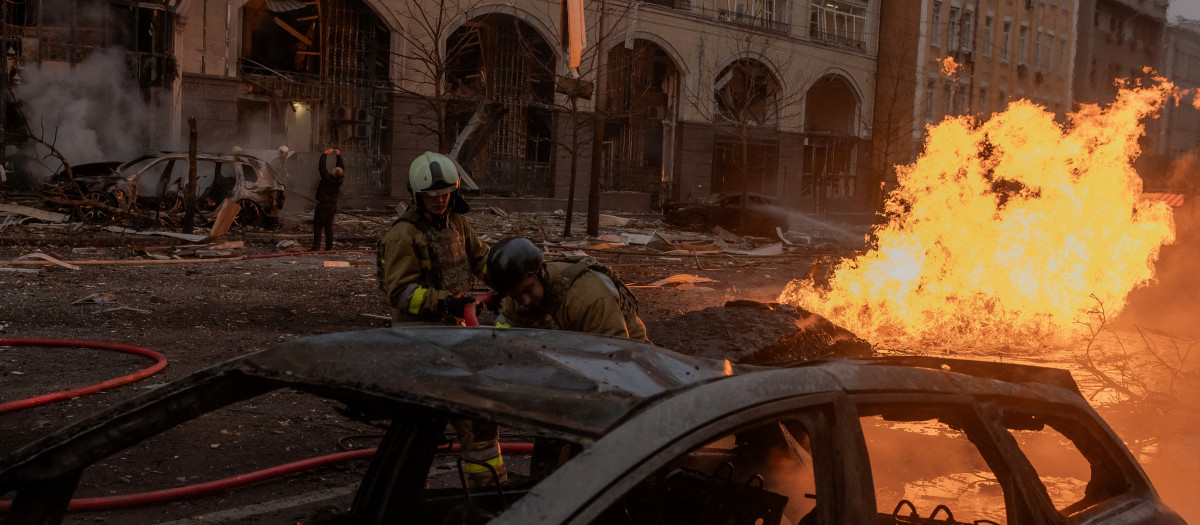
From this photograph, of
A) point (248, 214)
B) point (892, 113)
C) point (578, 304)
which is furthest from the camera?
point (892, 113)

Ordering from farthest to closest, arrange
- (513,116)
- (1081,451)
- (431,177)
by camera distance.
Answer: (513,116), (431,177), (1081,451)

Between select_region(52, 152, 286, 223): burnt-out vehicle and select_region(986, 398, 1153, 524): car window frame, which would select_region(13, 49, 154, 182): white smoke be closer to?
select_region(52, 152, 286, 223): burnt-out vehicle

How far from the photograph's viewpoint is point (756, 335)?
946 centimetres

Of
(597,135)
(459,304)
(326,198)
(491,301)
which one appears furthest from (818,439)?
(597,135)

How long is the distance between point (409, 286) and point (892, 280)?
26.7 feet

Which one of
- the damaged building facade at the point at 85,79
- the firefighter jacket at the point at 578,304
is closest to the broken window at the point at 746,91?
the damaged building facade at the point at 85,79

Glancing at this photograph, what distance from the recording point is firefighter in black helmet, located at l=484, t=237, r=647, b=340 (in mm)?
4164

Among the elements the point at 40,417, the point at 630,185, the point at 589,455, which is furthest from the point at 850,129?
the point at 589,455

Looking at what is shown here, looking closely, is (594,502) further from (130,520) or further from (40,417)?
(40,417)

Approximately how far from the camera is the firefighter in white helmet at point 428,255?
4.86m

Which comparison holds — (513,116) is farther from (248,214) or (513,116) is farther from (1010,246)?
(1010,246)

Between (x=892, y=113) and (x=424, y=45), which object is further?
(x=892, y=113)

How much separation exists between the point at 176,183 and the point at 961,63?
3769cm

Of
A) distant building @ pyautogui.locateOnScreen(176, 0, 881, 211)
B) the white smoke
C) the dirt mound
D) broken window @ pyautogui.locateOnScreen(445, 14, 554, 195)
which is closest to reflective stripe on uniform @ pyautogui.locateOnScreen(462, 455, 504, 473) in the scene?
the dirt mound
